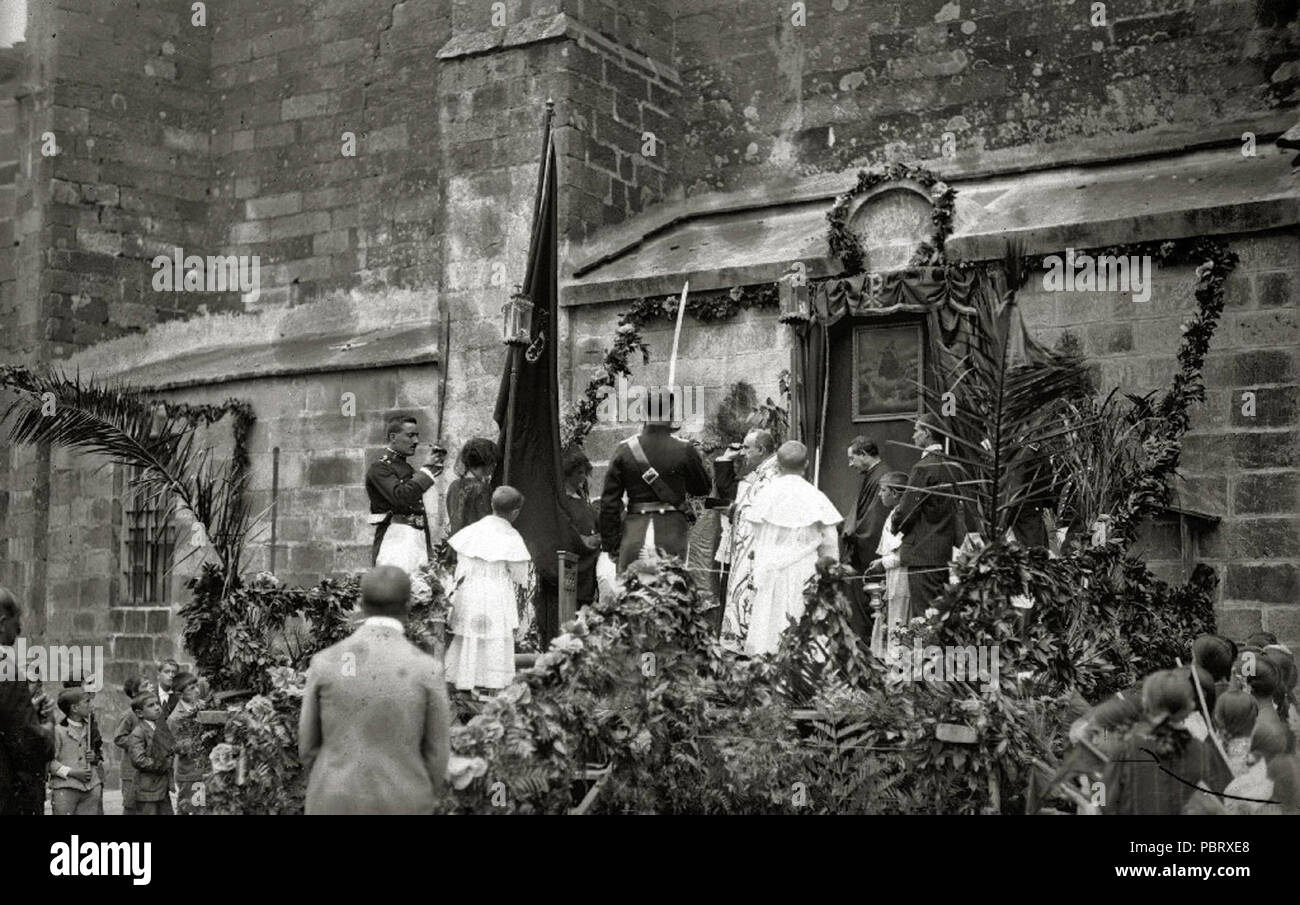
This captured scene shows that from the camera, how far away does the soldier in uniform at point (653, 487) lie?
11828 mm

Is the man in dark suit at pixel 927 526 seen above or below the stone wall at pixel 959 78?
below

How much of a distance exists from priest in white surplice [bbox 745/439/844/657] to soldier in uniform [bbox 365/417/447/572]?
2.20m

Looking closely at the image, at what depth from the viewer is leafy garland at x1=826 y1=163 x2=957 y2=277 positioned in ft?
44.1

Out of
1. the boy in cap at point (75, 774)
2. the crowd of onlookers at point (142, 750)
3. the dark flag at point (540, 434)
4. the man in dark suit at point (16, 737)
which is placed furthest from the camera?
the dark flag at point (540, 434)

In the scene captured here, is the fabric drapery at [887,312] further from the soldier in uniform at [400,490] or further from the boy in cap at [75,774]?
the boy in cap at [75,774]

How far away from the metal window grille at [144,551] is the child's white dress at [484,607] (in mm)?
8712

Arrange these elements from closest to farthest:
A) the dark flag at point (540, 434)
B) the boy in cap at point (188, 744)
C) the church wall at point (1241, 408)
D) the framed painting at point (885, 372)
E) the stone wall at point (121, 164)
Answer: the boy in cap at point (188, 744) → the dark flag at point (540, 434) → the church wall at point (1241, 408) → the framed painting at point (885, 372) → the stone wall at point (121, 164)

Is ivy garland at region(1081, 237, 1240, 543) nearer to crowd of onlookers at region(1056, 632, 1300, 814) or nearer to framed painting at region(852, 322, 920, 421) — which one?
framed painting at region(852, 322, 920, 421)

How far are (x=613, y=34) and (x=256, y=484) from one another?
5696 mm

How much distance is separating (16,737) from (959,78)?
34.0 ft

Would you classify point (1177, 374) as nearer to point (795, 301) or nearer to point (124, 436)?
point (795, 301)

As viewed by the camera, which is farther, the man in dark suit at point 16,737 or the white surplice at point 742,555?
the white surplice at point 742,555

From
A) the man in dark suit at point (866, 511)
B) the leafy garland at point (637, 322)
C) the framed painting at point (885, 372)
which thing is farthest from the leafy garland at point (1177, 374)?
the leafy garland at point (637, 322)

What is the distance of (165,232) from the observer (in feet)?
68.0
